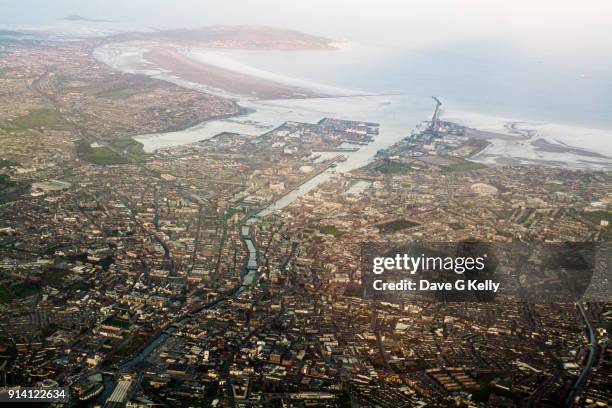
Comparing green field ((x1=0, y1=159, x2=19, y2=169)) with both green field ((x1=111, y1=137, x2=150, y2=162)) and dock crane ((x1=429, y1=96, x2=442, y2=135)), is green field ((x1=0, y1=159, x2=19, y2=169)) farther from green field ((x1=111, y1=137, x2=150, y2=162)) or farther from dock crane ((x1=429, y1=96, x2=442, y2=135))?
dock crane ((x1=429, y1=96, x2=442, y2=135))

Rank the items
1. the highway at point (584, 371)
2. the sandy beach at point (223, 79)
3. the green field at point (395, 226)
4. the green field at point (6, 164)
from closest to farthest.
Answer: the highway at point (584, 371), the green field at point (395, 226), the green field at point (6, 164), the sandy beach at point (223, 79)

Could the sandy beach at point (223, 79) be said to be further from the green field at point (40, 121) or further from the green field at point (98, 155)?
the green field at point (98, 155)

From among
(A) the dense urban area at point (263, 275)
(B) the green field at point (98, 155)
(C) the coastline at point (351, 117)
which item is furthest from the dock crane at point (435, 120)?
(B) the green field at point (98, 155)

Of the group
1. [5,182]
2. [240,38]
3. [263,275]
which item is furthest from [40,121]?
[240,38]

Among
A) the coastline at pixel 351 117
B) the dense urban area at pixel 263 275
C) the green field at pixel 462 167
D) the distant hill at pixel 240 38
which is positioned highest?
the distant hill at pixel 240 38

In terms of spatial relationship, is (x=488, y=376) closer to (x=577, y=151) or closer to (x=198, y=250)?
(x=198, y=250)

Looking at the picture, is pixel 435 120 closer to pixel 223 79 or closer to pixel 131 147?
pixel 223 79

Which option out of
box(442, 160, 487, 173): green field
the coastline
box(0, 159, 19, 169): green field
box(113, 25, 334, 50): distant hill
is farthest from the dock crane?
box(113, 25, 334, 50): distant hill
